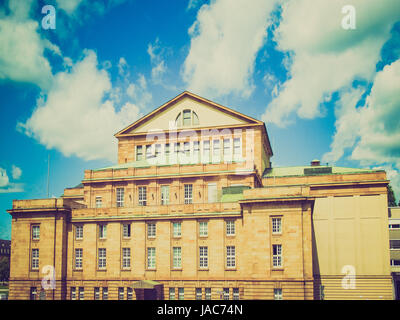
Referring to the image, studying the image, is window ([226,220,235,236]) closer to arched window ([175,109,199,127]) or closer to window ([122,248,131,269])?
window ([122,248,131,269])

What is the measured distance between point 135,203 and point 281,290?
23.1 m

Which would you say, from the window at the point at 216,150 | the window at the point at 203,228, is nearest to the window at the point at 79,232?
the window at the point at 203,228

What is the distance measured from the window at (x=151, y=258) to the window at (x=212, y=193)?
9.95 meters

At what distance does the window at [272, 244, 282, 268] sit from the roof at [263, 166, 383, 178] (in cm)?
2119

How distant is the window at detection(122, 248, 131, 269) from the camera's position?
2083 inches

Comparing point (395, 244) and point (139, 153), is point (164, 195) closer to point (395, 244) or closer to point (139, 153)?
point (139, 153)

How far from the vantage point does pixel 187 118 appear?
67875mm

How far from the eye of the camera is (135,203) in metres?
58.9


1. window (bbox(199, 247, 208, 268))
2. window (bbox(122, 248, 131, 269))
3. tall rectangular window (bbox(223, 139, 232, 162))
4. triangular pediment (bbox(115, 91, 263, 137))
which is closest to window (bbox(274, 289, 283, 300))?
window (bbox(199, 247, 208, 268))

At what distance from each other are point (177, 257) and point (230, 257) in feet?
20.9
